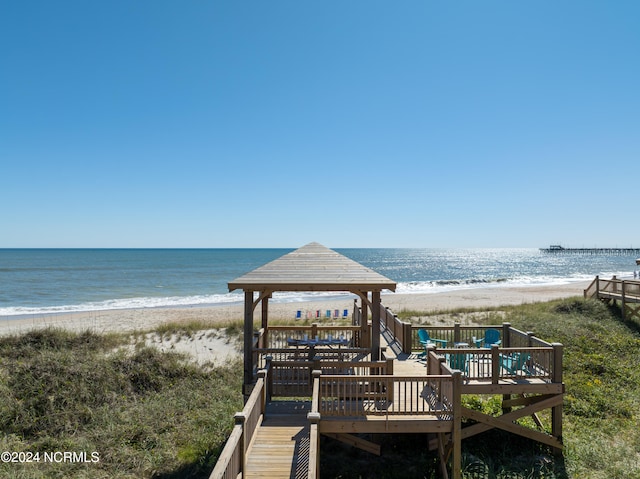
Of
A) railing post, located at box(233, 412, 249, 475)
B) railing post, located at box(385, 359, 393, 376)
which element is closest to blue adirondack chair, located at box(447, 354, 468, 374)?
railing post, located at box(385, 359, 393, 376)

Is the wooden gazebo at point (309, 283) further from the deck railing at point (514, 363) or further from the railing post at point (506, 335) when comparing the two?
the railing post at point (506, 335)

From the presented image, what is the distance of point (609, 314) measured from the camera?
21.5m

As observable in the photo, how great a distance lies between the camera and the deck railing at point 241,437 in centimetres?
518

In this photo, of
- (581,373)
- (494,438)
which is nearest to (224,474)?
(494,438)

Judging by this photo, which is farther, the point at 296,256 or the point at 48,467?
the point at 296,256

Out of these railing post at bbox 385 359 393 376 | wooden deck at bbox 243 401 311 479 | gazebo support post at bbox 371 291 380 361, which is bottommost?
wooden deck at bbox 243 401 311 479

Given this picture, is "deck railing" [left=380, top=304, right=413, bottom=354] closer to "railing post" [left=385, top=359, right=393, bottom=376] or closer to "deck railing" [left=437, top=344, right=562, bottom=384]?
"deck railing" [left=437, top=344, right=562, bottom=384]

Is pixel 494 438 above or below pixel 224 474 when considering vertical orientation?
below

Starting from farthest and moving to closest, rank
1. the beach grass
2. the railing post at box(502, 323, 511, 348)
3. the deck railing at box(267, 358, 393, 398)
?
1. the railing post at box(502, 323, 511, 348)
2. the deck railing at box(267, 358, 393, 398)
3. the beach grass

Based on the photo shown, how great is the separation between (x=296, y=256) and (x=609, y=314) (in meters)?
19.8

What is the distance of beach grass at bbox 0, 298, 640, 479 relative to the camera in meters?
8.54

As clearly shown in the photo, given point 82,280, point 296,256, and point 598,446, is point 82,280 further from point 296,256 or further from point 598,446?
point 598,446

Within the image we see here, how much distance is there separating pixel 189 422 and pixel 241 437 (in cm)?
535

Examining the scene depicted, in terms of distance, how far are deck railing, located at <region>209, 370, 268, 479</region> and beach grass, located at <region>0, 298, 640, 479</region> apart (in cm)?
227
